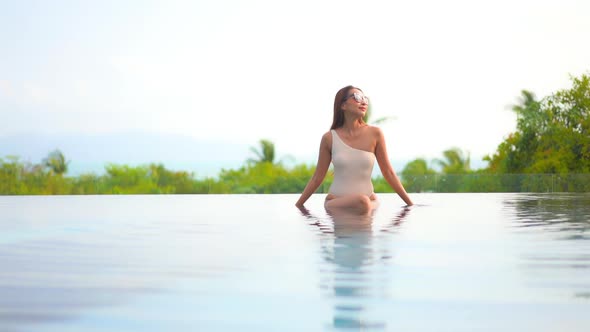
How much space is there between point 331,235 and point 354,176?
252 cm

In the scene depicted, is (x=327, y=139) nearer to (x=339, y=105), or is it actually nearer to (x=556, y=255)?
(x=339, y=105)

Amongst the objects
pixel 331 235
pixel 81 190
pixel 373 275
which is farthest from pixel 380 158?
pixel 81 190

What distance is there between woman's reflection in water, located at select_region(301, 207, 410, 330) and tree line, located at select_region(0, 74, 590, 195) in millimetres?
14194

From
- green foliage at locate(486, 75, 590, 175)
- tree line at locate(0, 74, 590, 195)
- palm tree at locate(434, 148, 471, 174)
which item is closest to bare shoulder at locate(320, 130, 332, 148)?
tree line at locate(0, 74, 590, 195)

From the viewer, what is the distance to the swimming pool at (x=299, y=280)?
226 centimetres

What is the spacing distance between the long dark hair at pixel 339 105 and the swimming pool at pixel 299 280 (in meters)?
2.21

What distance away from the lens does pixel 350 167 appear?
739cm

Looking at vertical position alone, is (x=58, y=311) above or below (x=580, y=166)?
below

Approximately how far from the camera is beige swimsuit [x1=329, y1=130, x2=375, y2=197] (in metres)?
7.38

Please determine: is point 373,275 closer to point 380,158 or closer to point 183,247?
point 183,247

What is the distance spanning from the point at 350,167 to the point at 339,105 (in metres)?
0.67

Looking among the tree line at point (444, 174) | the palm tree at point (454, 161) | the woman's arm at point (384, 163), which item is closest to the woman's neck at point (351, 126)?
the woman's arm at point (384, 163)

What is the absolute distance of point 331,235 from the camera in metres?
4.98

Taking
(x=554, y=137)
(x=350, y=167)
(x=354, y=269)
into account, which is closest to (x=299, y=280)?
(x=354, y=269)
